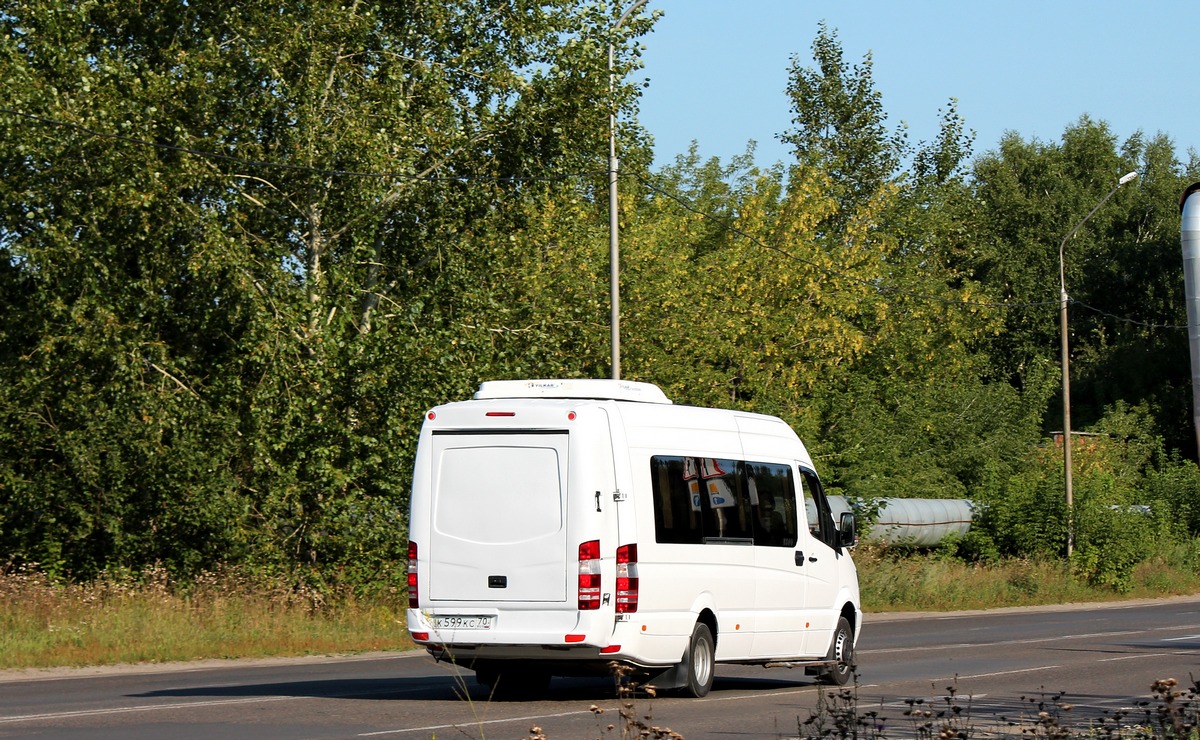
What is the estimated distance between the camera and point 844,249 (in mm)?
52625

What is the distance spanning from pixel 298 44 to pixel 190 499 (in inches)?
A: 306

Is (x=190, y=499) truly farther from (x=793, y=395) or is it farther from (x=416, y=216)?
(x=793, y=395)

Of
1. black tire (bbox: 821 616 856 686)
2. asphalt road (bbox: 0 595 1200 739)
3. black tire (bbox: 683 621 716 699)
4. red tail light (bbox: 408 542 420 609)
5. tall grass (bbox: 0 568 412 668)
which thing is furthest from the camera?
tall grass (bbox: 0 568 412 668)

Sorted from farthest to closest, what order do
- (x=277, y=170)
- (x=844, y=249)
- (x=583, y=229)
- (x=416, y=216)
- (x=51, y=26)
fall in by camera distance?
(x=844, y=249), (x=583, y=229), (x=416, y=216), (x=277, y=170), (x=51, y=26)

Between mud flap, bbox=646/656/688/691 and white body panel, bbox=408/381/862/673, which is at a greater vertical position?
white body panel, bbox=408/381/862/673

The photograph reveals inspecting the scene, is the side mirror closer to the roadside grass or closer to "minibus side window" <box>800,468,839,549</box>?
"minibus side window" <box>800,468,839,549</box>

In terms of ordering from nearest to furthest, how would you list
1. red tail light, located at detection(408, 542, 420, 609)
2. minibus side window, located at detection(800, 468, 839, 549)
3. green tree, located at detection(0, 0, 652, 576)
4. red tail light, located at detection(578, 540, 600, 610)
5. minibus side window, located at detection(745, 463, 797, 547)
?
1. red tail light, located at detection(578, 540, 600, 610)
2. red tail light, located at detection(408, 542, 420, 609)
3. minibus side window, located at detection(745, 463, 797, 547)
4. minibus side window, located at detection(800, 468, 839, 549)
5. green tree, located at detection(0, 0, 652, 576)

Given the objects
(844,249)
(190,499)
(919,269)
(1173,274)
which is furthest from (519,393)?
(1173,274)

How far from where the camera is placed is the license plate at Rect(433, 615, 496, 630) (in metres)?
14.3

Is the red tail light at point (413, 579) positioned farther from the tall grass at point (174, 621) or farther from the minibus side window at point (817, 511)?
the tall grass at point (174, 621)

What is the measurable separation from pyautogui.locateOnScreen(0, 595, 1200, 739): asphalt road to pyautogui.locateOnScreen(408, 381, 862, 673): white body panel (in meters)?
0.62

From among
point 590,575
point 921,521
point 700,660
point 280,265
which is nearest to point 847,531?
point 700,660

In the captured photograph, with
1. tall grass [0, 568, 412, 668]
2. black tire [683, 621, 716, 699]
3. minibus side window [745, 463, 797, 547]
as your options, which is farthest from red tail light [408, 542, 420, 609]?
tall grass [0, 568, 412, 668]

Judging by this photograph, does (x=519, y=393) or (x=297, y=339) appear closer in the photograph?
(x=519, y=393)
